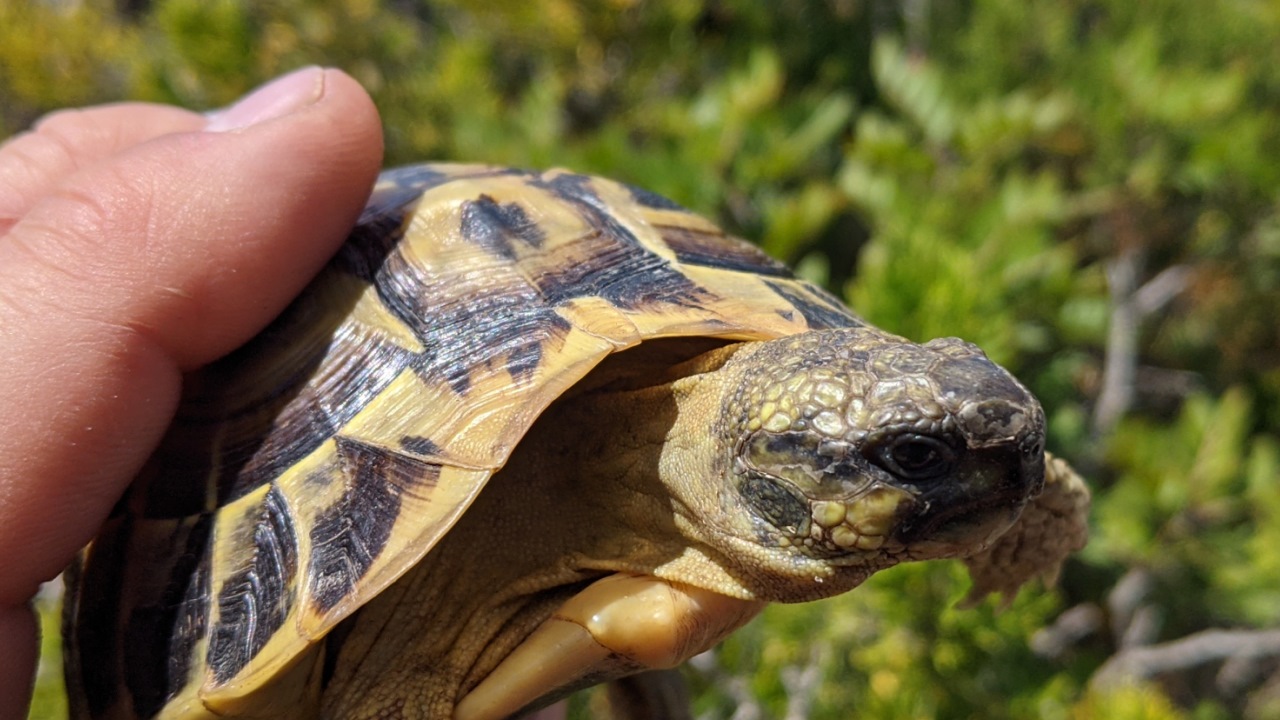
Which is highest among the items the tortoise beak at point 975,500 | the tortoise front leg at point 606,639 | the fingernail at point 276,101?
the fingernail at point 276,101

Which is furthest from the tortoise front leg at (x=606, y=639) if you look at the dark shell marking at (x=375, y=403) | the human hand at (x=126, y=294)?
the human hand at (x=126, y=294)

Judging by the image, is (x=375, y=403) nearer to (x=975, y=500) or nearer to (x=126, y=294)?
(x=126, y=294)

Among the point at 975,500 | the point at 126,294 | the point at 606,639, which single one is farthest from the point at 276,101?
the point at 975,500

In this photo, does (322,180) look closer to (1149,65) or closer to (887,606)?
(887,606)

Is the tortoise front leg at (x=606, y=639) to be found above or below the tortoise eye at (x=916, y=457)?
below

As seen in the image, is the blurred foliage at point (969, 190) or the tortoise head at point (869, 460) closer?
the tortoise head at point (869, 460)

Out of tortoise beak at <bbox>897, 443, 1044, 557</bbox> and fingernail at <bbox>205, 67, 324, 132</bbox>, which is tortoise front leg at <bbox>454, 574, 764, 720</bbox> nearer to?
tortoise beak at <bbox>897, 443, 1044, 557</bbox>

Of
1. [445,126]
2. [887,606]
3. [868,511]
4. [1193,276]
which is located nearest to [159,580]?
[868,511]

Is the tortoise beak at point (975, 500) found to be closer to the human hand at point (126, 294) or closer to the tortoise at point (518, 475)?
the tortoise at point (518, 475)
